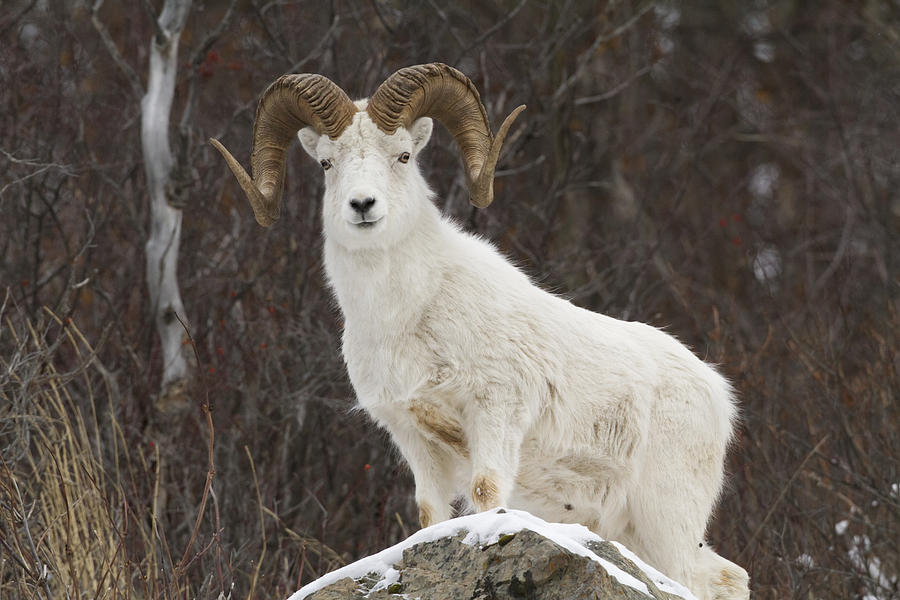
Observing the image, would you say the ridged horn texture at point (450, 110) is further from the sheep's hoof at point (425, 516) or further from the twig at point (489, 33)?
the twig at point (489, 33)

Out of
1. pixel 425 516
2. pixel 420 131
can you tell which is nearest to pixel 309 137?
pixel 420 131

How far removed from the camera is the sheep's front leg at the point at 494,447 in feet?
18.2

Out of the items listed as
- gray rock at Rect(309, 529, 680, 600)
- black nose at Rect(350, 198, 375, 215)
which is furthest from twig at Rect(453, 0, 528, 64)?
gray rock at Rect(309, 529, 680, 600)

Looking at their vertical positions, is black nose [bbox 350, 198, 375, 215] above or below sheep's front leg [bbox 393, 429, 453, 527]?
above

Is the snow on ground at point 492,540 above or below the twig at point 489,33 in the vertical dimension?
below

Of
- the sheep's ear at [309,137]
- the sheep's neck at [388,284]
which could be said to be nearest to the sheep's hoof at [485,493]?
the sheep's neck at [388,284]

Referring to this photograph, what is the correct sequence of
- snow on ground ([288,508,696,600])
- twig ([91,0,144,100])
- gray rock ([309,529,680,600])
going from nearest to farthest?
1. gray rock ([309,529,680,600])
2. snow on ground ([288,508,696,600])
3. twig ([91,0,144,100])

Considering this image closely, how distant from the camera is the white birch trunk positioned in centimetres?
977

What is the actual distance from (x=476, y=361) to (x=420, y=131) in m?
1.21

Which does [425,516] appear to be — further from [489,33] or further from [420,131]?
[489,33]

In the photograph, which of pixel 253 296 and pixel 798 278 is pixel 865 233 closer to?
pixel 798 278

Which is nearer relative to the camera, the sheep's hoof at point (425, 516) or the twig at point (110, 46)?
the sheep's hoof at point (425, 516)

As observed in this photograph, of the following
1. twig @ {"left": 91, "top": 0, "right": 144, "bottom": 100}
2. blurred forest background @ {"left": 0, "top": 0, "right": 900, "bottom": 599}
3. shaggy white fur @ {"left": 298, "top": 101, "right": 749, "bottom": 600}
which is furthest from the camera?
twig @ {"left": 91, "top": 0, "right": 144, "bottom": 100}

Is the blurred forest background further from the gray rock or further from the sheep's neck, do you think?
the gray rock
